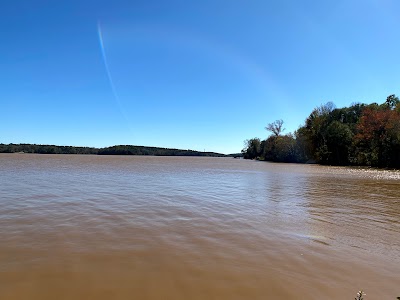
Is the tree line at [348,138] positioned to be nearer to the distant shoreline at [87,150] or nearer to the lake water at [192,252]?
the lake water at [192,252]

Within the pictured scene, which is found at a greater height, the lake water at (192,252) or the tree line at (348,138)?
the tree line at (348,138)

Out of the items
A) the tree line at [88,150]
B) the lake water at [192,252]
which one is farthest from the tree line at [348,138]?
the tree line at [88,150]

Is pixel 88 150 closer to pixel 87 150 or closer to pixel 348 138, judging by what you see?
pixel 87 150

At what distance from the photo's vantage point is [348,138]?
61.5m

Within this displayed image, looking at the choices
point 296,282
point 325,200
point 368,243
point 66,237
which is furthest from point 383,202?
point 66,237

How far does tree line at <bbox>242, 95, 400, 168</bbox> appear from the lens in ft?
166

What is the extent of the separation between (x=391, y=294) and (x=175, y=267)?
3356 mm

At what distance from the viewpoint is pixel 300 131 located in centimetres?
8388

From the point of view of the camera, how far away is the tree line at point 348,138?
5062 cm

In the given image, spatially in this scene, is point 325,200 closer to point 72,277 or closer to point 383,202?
point 383,202

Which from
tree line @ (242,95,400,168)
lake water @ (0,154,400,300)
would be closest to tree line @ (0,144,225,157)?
tree line @ (242,95,400,168)

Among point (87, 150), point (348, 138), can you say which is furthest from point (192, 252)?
point (87, 150)

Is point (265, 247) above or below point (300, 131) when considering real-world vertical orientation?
below

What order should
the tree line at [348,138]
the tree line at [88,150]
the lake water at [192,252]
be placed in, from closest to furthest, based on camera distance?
the lake water at [192,252] → the tree line at [348,138] → the tree line at [88,150]
